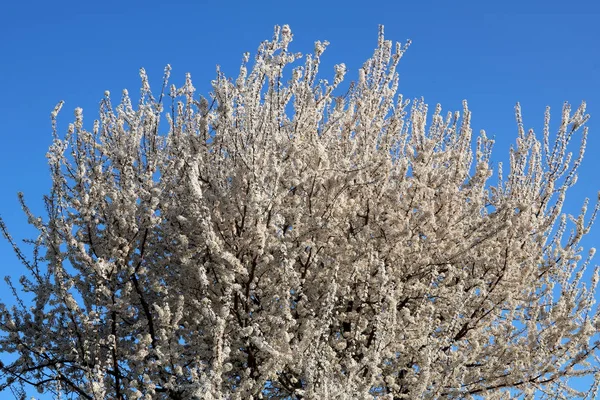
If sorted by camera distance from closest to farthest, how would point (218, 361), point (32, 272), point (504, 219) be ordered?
point (218, 361) < point (32, 272) < point (504, 219)

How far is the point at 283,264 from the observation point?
21.7ft

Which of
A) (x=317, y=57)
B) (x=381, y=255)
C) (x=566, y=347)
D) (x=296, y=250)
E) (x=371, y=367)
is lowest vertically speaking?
(x=371, y=367)

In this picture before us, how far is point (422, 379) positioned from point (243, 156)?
279 centimetres

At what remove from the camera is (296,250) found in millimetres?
6922

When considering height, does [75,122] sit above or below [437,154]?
below

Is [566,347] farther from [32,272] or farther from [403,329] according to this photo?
[32,272]

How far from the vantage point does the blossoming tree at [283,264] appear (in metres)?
6.62

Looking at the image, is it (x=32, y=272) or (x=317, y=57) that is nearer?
(x=317, y=57)

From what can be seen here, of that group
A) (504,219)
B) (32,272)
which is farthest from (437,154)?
(32,272)

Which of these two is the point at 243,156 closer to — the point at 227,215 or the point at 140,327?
the point at 227,215

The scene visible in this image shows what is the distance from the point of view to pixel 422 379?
6242mm

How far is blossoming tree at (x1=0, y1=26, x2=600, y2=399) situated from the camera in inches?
261

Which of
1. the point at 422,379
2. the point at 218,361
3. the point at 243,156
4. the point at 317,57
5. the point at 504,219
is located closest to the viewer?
the point at 218,361

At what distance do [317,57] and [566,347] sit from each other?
15.1ft
